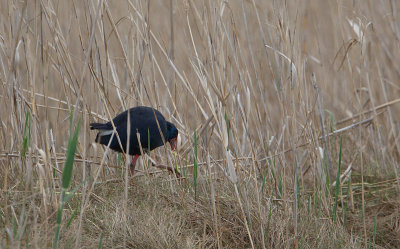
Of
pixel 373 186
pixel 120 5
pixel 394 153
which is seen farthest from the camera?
pixel 120 5

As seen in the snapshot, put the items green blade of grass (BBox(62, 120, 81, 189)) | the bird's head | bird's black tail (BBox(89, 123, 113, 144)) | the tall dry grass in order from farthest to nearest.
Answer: the bird's head, bird's black tail (BBox(89, 123, 113, 144)), the tall dry grass, green blade of grass (BBox(62, 120, 81, 189))

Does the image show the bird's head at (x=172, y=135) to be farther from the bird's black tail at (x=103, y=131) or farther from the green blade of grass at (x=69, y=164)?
the green blade of grass at (x=69, y=164)

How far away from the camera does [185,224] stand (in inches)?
93.6

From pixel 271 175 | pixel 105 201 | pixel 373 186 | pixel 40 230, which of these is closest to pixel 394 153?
pixel 373 186

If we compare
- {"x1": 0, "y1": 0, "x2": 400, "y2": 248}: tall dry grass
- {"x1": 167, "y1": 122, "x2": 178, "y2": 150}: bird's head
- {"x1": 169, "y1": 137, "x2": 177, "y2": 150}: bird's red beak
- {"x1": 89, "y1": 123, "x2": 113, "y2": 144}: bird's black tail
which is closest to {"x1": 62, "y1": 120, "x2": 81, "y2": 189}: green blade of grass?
{"x1": 0, "y1": 0, "x2": 400, "y2": 248}: tall dry grass

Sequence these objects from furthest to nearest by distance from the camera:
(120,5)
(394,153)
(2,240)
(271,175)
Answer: (120,5), (394,153), (271,175), (2,240)

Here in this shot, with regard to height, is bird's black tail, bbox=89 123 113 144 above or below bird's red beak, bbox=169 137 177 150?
above

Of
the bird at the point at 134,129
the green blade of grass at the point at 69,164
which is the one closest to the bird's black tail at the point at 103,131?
the bird at the point at 134,129

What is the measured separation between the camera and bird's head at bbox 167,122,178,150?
2955 millimetres

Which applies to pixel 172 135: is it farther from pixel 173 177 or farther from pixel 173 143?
pixel 173 177

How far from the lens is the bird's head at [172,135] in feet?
9.70

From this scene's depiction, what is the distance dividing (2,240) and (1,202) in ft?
A: 1.34

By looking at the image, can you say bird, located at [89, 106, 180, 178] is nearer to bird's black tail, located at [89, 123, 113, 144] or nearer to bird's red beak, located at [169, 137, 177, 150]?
bird's black tail, located at [89, 123, 113, 144]

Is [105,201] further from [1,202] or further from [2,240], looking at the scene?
[2,240]
